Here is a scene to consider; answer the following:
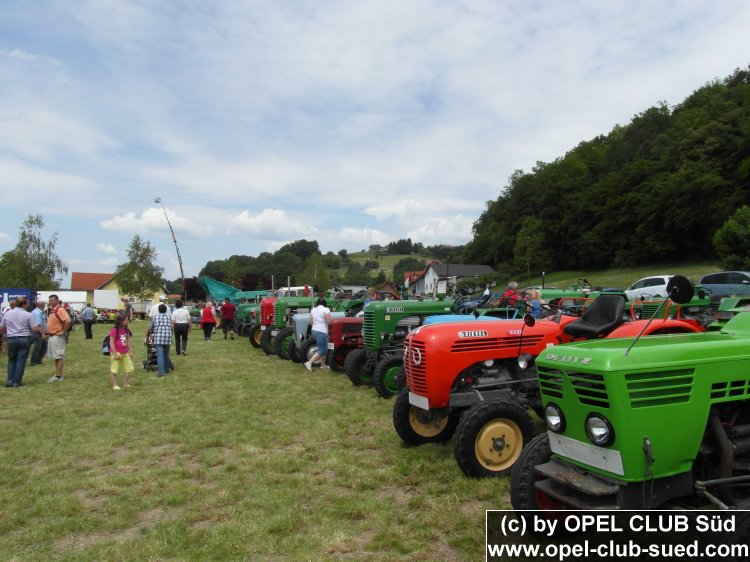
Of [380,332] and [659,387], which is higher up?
[659,387]

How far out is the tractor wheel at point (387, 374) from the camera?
306 inches

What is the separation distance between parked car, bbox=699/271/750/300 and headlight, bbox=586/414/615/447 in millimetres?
16965

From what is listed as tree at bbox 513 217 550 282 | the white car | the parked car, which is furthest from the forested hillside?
the parked car

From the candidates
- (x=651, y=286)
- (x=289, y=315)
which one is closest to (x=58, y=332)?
(x=289, y=315)

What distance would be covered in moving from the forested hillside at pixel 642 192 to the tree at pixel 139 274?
35.6m

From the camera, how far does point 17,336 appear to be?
924 centimetres

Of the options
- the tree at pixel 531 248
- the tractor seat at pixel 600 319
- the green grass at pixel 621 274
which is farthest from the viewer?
the tree at pixel 531 248

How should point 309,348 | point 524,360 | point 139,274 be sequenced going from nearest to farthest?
point 524,360, point 309,348, point 139,274

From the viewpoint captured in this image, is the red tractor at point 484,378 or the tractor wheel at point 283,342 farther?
the tractor wheel at point 283,342

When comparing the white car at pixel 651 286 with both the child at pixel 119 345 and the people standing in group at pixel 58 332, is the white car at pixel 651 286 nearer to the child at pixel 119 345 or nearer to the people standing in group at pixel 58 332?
the child at pixel 119 345

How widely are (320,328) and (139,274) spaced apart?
35613 millimetres

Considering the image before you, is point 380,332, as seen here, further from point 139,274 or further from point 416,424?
point 139,274

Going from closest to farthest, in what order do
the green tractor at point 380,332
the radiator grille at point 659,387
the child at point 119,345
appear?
1. the radiator grille at point 659,387
2. the green tractor at point 380,332
3. the child at point 119,345

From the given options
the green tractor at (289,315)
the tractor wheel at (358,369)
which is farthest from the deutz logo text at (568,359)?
the green tractor at (289,315)
